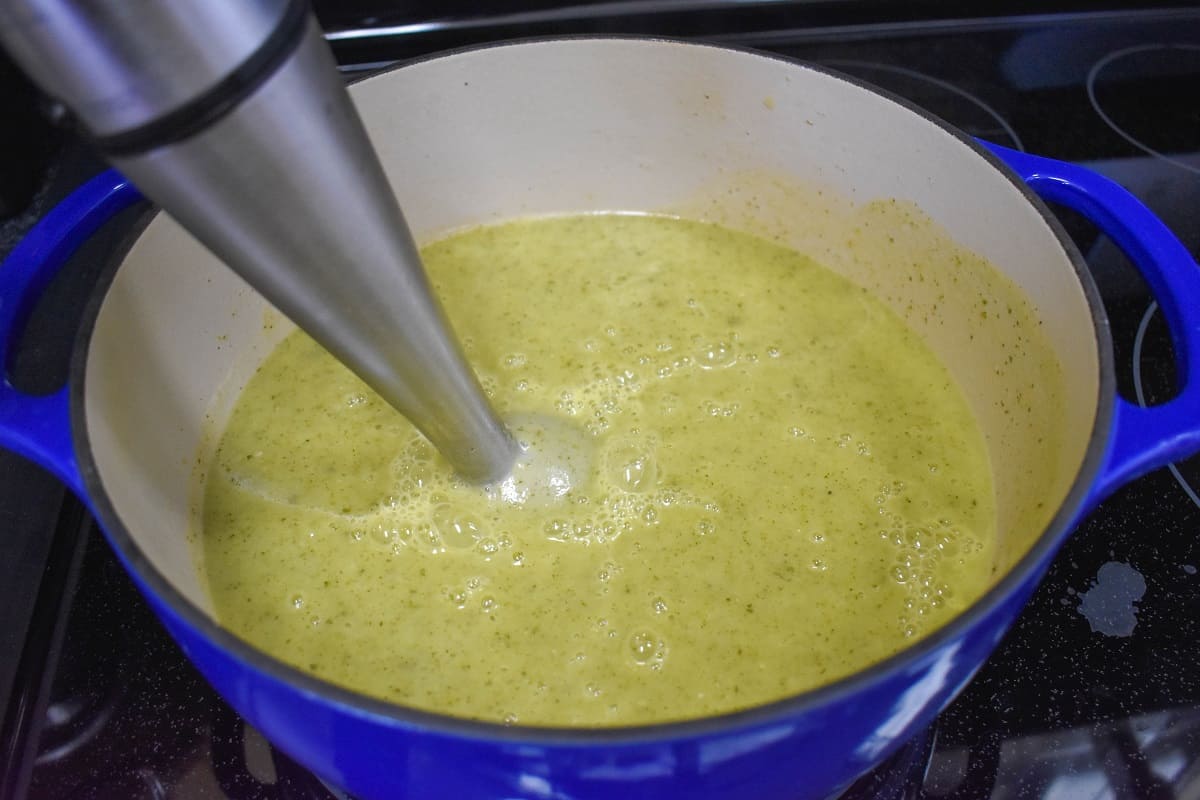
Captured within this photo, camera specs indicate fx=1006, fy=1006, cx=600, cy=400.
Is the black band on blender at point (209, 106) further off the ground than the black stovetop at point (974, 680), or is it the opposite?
the black band on blender at point (209, 106)

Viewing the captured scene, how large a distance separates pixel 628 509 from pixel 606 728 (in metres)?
0.39

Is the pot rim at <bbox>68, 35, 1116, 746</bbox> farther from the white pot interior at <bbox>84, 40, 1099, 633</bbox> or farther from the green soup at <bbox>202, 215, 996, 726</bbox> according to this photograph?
the green soup at <bbox>202, 215, 996, 726</bbox>

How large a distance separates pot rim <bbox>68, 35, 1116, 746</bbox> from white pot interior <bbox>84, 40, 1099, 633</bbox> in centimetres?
3

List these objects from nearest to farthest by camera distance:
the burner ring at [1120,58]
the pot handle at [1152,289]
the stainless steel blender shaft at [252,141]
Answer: the stainless steel blender shaft at [252,141], the pot handle at [1152,289], the burner ring at [1120,58]

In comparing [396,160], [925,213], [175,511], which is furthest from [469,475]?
[925,213]

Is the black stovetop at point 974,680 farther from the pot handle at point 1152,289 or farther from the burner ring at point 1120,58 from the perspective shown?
the pot handle at point 1152,289

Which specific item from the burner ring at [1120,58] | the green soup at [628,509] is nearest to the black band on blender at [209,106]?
the green soup at [628,509]

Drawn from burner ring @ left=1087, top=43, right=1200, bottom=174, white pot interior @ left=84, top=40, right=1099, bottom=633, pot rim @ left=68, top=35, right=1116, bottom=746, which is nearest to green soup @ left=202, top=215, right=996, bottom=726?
white pot interior @ left=84, top=40, right=1099, bottom=633

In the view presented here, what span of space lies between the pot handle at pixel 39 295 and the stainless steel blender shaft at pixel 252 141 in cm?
22

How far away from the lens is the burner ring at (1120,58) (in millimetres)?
1135

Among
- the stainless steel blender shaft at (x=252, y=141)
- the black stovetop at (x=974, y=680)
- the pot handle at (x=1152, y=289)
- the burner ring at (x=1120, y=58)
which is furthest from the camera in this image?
the burner ring at (x=1120, y=58)

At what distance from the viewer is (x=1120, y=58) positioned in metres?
1.24

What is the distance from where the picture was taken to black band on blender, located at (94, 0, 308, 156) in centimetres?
38

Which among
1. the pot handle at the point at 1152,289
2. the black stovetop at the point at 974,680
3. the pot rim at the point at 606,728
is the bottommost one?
the black stovetop at the point at 974,680
